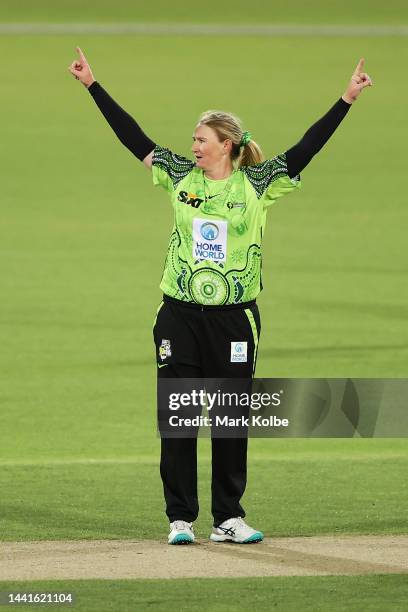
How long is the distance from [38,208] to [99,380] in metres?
9.00

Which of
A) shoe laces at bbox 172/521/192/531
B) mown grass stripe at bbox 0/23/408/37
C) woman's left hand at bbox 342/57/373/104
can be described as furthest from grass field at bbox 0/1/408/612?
woman's left hand at bbox 342/57/373/104

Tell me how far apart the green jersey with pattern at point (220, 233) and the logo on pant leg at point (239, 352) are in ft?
0.66

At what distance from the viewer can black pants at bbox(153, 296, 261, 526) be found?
26.1 feet

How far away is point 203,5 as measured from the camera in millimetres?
38594

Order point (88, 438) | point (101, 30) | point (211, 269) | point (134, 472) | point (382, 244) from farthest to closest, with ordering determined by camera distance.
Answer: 1. point (101, 30)
2. point (382, 244)
3. point (88, 438)
4. point (134, 472)
5. point (211, 269)

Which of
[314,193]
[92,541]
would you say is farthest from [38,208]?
[92,541]

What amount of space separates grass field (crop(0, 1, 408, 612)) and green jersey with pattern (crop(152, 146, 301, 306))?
1.31m

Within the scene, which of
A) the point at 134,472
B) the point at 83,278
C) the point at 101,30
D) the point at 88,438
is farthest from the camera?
the point at 101,30

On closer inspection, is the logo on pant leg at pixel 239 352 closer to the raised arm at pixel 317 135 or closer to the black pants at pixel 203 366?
the black pants at pixel 203 366

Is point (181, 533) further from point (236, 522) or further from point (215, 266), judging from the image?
point (215, 266)

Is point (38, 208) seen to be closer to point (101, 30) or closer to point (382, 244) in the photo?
point (382, 244)

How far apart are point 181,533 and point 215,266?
1.25m

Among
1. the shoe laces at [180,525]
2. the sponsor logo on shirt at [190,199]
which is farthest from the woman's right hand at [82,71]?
the shoe laces at [180,525]

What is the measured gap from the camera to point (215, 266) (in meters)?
7.87
